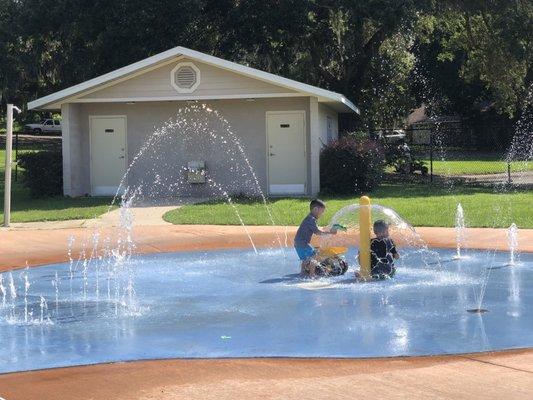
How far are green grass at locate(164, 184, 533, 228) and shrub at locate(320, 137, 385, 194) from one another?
57 centimetres

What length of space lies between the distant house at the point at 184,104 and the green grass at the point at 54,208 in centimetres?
127

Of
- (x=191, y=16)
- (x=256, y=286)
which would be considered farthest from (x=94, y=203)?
(x=256, y=286)

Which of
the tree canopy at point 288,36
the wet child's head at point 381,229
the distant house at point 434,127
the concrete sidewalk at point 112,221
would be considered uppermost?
the tree canopy at point 288,36

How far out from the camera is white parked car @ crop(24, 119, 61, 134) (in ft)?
232

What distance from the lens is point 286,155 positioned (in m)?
25.5

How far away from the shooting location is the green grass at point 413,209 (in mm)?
18547

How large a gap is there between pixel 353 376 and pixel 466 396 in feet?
3.32

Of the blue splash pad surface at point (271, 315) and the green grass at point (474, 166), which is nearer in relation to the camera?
the blue splash pad surface at point (271, 315)

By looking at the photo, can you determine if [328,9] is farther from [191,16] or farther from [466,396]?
[466,396]

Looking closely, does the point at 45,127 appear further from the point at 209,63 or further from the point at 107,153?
the point at 209,63

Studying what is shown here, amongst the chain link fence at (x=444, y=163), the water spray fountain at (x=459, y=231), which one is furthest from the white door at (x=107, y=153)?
the water spray fountain at (x=459, y=231)

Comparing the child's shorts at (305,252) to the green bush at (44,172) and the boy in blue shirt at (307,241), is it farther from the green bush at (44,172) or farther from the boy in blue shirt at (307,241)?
the green bush at (44,172)

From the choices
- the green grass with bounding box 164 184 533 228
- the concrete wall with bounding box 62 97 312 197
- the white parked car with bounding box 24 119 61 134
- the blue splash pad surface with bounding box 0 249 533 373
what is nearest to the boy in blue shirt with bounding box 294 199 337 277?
the blue splash pad surface with bounding box 0 249 533 373

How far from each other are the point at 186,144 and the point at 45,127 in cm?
4871
